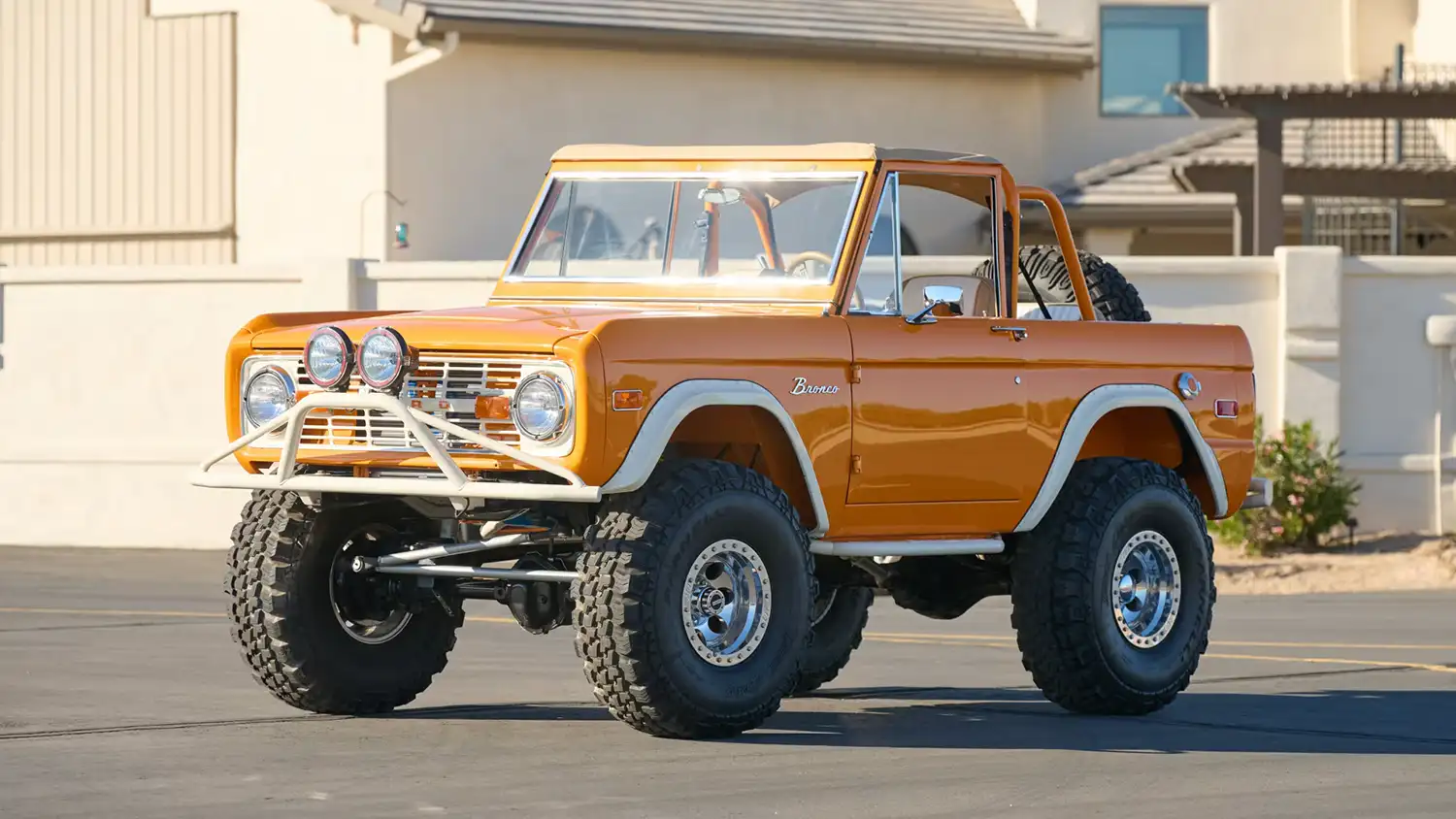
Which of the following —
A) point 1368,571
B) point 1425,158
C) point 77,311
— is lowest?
point 1368,571

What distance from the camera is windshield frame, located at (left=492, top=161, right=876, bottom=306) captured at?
9.34 m

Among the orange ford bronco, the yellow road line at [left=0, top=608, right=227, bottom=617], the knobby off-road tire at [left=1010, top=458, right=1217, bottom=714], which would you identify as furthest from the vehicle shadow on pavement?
the yellow road line at [left=0, top=608, right=227, bottom=617]

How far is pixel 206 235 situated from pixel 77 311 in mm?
4572

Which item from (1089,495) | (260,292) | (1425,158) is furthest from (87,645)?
(1425,158)

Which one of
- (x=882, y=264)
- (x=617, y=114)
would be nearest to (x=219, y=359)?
(x=617, y=114)

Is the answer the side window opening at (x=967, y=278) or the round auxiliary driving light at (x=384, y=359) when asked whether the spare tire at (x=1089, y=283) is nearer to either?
the side window opening at (x=967, y=278)

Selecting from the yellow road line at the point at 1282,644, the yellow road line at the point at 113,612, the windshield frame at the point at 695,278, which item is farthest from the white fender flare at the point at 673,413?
the yellow road line at the point at 113,612

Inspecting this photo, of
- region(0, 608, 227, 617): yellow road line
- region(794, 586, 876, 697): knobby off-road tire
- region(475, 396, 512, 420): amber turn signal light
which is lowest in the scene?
region(0, 608, 227, 617): yellow road line

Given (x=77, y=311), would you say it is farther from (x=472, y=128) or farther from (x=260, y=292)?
(x=472, y=128)

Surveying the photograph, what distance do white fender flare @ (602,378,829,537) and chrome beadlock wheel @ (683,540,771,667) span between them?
415 millimetres

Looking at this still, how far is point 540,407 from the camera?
8.16 m

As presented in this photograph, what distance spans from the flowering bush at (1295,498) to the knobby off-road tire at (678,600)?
1075 centimetres

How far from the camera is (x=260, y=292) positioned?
1972 centimetres

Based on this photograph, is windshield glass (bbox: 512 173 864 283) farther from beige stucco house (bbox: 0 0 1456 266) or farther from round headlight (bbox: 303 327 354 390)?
beige stucco house (bbox: 0 0 1456 266)
